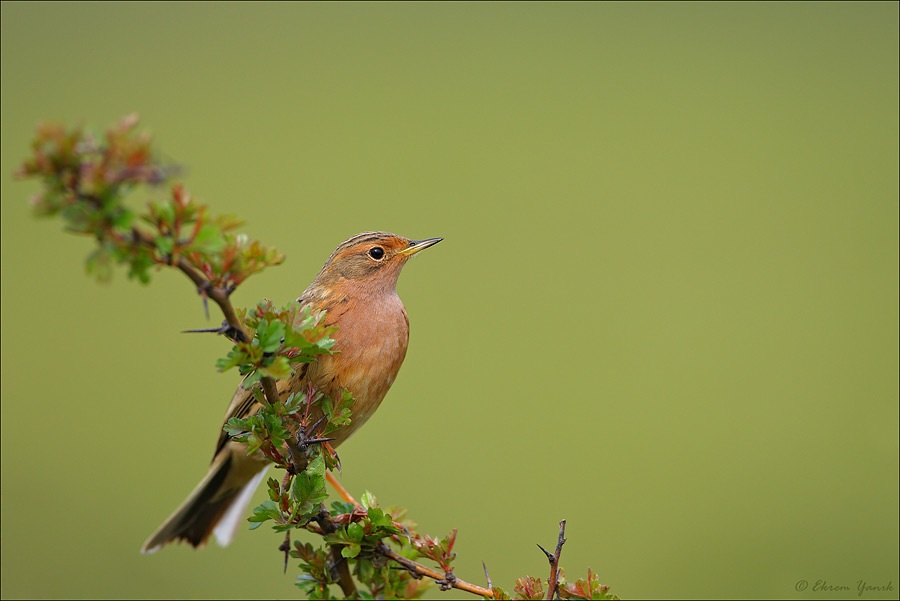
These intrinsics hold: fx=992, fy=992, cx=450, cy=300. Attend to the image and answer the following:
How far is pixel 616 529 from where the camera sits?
8.63 m

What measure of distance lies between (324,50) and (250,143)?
382 centimetres

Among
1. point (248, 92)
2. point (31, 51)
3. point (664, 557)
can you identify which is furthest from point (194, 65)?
point (664, 557)

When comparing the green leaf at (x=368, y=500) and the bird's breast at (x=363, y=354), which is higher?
the bird's breast at (x=363, y=354)

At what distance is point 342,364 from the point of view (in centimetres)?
436

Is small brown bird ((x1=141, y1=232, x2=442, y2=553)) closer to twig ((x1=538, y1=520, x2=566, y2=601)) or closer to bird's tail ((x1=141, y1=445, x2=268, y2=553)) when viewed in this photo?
bird's tail ((x1=141, y1=445, x2=268, y2=553))

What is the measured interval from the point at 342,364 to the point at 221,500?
4.74 ft

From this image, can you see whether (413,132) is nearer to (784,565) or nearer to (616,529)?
(616,529)

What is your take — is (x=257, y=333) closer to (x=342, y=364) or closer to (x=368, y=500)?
(x=368, y=500)

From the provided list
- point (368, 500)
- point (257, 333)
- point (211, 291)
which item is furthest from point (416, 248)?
point (211, 291)

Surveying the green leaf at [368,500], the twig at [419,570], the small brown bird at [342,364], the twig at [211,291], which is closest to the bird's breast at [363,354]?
the small brown bird at [342,364]

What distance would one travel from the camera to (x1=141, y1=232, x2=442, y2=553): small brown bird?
440 cm

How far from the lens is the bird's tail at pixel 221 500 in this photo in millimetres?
5141

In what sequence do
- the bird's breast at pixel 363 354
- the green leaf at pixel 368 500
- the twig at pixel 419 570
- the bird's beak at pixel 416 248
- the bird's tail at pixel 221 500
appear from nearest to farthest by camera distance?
1. the twig at pixel 419 570
2. the green leaf at pixel 368 500
3. the bird's breast at pixel 363 354
4. the bird's beak at pixel 416 248
5. the bird's tail at pixel 221 500

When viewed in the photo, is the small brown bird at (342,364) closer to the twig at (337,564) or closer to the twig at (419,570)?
the twig at (337,564)
